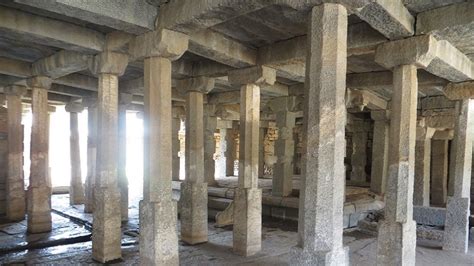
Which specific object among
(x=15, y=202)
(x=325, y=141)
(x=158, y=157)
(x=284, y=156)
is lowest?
(x=15, y=202)

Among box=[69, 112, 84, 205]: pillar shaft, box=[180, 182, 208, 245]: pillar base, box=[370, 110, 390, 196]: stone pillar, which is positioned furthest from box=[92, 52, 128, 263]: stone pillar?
box=[370, 110, 390, 196]: stone pillar

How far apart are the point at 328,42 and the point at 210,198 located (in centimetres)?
830

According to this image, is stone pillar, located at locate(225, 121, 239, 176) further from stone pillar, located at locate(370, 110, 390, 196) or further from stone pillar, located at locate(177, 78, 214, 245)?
stone pillar, located at locate(177, 78, 214, 245)

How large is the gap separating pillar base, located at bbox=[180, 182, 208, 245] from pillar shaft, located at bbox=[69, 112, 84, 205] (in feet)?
19.9

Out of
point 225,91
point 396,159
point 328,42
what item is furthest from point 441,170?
point 328,42

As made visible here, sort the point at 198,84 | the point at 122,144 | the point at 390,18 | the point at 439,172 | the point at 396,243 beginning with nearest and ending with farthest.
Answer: the point at 390,18 < the point at 396,243 < the point at 198,84 < the point at 122,144 < the point at 439,172

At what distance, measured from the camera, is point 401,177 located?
504 cm

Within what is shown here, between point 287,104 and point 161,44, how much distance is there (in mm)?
5987

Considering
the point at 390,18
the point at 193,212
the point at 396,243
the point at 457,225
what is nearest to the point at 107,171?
the point at 193,212

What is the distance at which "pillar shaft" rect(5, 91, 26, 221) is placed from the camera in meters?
9.54

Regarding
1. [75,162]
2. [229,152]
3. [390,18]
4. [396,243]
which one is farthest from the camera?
[229,152]

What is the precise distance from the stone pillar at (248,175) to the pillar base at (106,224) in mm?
2215

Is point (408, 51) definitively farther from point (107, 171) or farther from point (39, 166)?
point (39, 166)

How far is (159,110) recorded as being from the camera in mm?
4789
